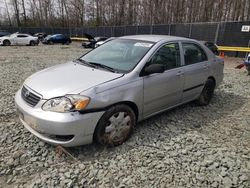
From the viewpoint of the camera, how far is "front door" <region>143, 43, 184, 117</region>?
330 centimetres

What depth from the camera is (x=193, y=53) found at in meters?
4.25

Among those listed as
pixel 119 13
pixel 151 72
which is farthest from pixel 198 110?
pixel 119 13

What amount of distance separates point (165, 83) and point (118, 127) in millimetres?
1119

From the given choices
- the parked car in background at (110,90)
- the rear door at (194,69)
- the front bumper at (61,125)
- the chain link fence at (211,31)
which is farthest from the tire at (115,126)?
the chain link fence at (211,31)

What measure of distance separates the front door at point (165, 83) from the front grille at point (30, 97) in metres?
1.52

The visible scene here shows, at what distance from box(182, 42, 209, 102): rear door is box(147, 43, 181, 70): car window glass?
214mm

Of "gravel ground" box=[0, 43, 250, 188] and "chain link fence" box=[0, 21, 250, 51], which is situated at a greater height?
"chain link fence" box=[0, 21, 250, 51]

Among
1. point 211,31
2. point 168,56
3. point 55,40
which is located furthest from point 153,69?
point 55,40

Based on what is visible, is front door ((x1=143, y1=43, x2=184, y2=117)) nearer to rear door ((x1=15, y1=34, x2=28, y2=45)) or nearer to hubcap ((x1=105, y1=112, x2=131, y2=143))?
hubcap ((x1=105, y1=112, x2=131, y2=143))

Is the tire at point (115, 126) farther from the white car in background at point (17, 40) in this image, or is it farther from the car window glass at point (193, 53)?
the white car in background at point (17, 40)

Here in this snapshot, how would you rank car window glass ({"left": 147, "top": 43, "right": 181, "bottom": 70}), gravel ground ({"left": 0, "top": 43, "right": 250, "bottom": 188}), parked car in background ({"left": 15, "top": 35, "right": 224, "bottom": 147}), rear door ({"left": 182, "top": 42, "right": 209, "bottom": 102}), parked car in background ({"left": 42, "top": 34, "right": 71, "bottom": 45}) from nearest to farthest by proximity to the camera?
1. gravel ground ({"left": 0, "top": 43, "right": 250, "bottom": 188})
2. parked car in background ({"left": 15, "top": 35, "right": 224, "bottom": 147})
3. car window glass ({"left": 147, "top": 43, "right": 181, "bottom": 70})
4. rear door ({"left": 182, "top": 42, "right": 209, "bottom": 102})
5. parked car in background ({"left": 42, "top": 34, "right": 71, "bottom": 45})

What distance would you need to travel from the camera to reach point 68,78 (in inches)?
118

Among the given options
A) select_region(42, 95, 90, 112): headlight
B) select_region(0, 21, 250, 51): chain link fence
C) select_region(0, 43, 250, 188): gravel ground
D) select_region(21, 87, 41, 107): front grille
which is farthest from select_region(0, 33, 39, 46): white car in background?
select_region(42, 95, 90, 112): headlight

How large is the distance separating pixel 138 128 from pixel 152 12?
99.8ft
